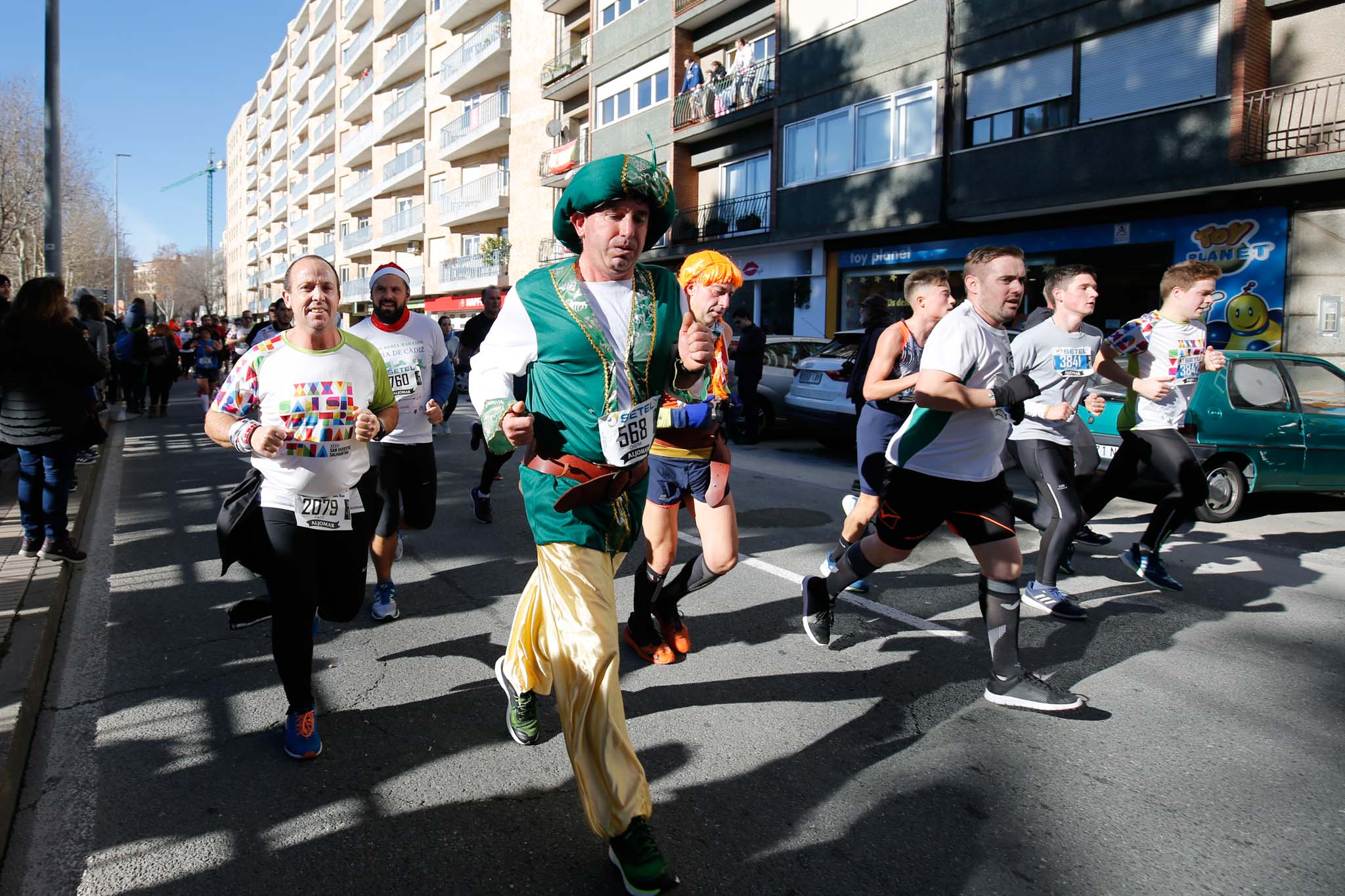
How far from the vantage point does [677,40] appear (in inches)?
1034

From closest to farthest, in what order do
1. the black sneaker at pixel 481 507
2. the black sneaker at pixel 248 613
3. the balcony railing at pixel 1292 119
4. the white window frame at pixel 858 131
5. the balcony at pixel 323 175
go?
1. the black sneaker at pixel 248 613
2. the black sneaker at pixel 481 507
3. the balcony railing at pixel 1292 119
4. the white window frame at pixel 858 131
5. the balcony at pixel 323 175

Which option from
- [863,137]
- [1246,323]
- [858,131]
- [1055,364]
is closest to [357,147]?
[858,131]

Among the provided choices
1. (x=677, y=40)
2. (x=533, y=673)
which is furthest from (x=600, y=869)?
(x=677, y=40)

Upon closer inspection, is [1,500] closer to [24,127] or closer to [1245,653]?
[1245,653]

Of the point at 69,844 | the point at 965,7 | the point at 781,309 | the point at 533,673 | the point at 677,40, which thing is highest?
the point at 677,40

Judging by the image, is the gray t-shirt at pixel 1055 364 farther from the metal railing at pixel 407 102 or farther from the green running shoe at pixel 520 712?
the metal railing at pixel 407 102

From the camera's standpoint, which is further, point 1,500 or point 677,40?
point 677,40

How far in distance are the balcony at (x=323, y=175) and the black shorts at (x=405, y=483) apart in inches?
2581

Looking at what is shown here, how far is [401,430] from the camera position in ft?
16.5

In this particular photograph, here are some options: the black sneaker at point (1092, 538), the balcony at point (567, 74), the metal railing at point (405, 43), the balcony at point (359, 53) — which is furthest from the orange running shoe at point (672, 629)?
the balcony at point (359, 53)

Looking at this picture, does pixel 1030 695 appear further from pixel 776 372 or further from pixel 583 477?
pixel 776 372

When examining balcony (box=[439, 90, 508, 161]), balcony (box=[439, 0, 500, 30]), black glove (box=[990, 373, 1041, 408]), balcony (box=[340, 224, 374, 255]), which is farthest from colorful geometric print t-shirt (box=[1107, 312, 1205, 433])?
balcony (box=[340, 224, 374, 255])

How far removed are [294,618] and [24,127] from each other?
3511 centimetres

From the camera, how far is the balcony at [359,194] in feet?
182
